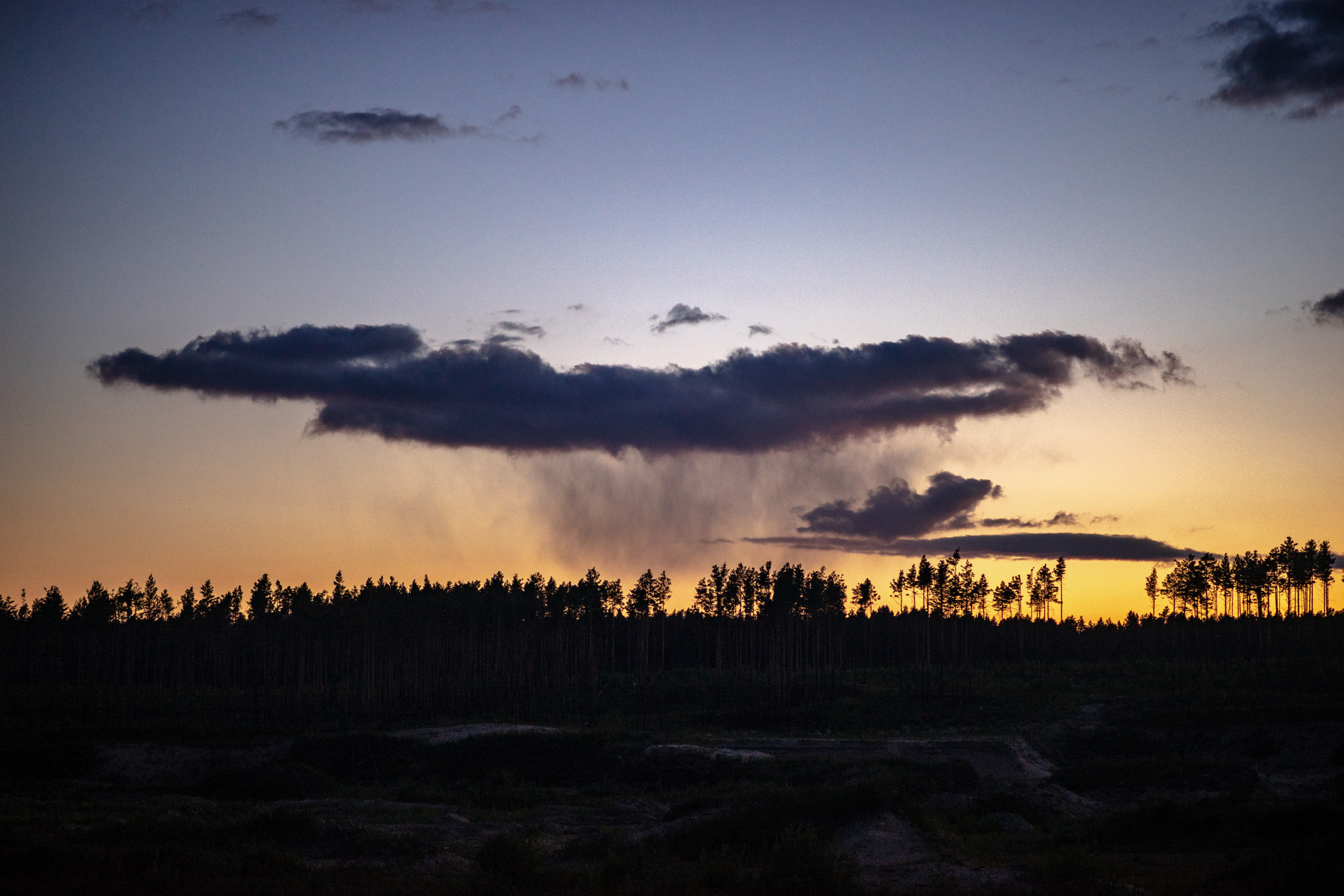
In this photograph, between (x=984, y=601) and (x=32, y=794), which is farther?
(x=984, y=601)

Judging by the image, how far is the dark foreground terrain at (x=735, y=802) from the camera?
20.5m

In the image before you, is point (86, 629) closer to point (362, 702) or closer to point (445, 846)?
point (362, 702)

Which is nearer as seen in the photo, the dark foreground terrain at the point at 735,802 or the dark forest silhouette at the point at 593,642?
the dark foreground terrain at the point at 735,802

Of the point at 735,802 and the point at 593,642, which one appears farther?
the point at 593,642

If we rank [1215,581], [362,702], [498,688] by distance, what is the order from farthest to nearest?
Answer: [1215,581]
[498,688]
[362,702]

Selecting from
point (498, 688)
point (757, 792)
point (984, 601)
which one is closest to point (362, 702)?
point (498, 688)

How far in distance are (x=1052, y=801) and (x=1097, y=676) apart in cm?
6052

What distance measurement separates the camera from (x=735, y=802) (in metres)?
32.0

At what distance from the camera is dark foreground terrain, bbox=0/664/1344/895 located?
67.4 feet

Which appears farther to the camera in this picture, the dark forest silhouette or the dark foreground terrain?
the dark forest silhouette

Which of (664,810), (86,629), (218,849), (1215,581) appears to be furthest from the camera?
(1215,581)

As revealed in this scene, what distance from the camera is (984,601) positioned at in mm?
148375

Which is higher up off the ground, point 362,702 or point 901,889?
point 901,889

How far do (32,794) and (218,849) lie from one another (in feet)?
90.2
